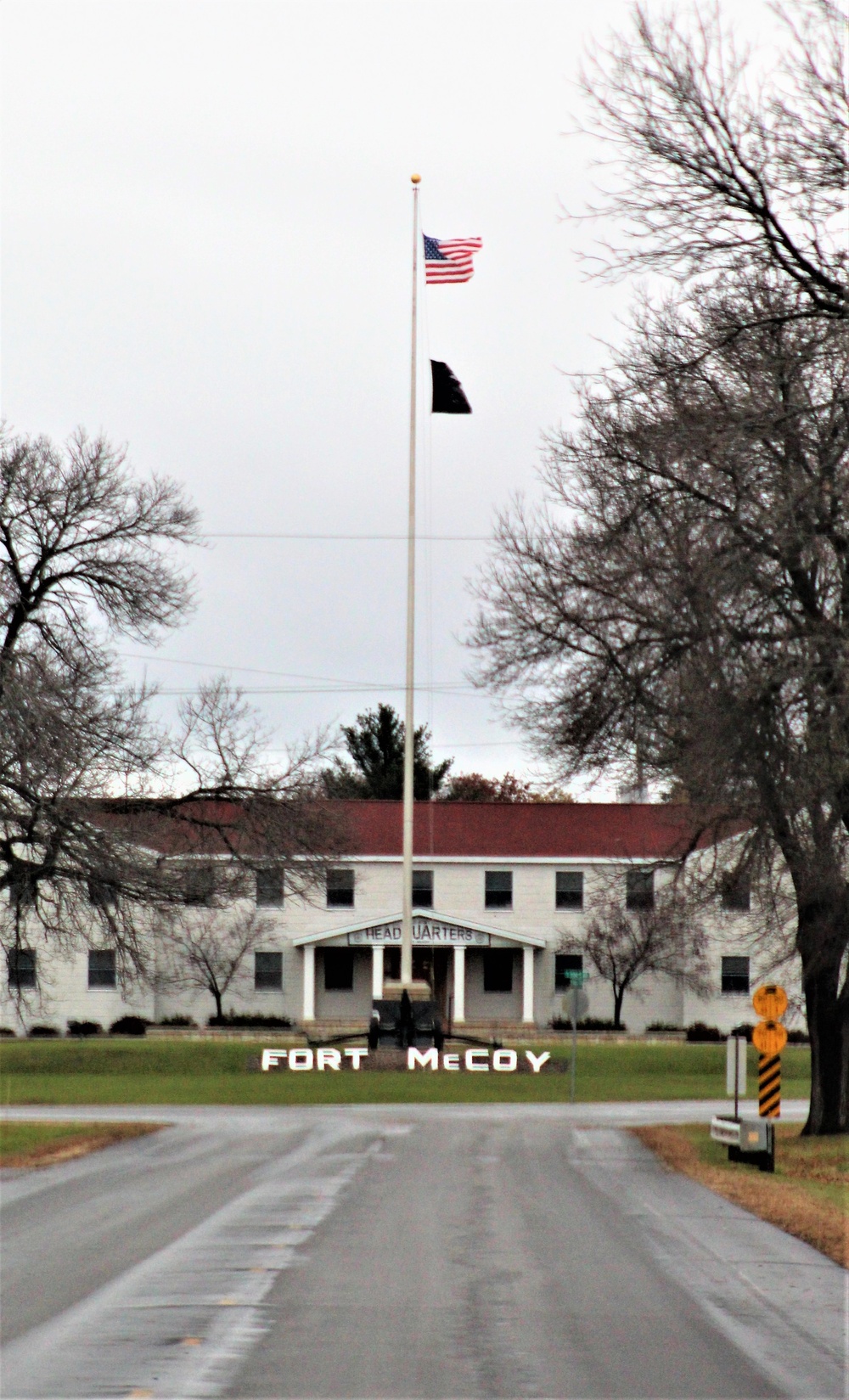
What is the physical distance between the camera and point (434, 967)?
6181 cm

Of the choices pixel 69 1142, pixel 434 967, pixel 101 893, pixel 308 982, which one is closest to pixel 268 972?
pixel 308 982

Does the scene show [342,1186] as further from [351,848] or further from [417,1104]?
[351,848]

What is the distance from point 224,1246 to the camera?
12508 mm

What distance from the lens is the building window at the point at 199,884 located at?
112 ft

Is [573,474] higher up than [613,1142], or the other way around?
[573,474]

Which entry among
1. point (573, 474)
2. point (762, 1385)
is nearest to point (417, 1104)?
point (573, 474)

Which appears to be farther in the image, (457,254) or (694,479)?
(457,254)

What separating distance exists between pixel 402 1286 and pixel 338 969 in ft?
167

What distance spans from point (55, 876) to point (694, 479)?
18.6m

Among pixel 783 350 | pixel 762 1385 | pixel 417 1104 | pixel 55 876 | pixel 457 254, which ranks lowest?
pixel 417 1104

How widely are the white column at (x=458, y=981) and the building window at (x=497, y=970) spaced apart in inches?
104

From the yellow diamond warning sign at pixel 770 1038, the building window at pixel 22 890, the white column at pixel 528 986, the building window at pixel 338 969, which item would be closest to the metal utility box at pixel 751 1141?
the yellow diamond warning sign at pixel 770 1038

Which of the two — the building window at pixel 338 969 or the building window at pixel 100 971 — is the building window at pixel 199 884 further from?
the building window at pixel 338 969

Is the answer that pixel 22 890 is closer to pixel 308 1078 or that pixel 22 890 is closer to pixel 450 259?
pixel 308 1078
